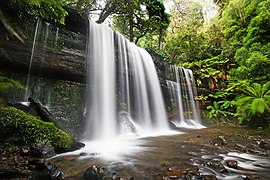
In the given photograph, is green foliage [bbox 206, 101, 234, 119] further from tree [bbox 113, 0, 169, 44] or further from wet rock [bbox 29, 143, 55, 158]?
wet rock [bbox 29, 143, 55, 158]

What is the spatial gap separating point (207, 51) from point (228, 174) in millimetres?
14396

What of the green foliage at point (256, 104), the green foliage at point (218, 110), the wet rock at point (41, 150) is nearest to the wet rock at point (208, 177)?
the wet rock at point (41, 150)

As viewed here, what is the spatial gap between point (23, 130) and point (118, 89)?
482 centimetres

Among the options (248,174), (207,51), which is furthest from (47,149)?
(207,51)

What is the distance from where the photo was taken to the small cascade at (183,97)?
1047 cm

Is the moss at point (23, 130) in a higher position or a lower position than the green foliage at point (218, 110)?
lower

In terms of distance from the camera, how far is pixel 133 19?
38.2 feet

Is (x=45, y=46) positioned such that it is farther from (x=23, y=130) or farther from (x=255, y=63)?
(x=255, y=63)

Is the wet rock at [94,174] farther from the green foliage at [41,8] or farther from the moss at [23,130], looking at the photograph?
the green foliage at [41,8]

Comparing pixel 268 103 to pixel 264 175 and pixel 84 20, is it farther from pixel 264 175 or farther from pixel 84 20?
pixel 84 20

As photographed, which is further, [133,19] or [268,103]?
[133,19]

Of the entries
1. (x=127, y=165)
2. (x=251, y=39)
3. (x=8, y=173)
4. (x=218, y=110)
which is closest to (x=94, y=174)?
(x=127, y=165)

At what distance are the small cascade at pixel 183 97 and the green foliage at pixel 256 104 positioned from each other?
2.66 m

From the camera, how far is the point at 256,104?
7430 millimetres
